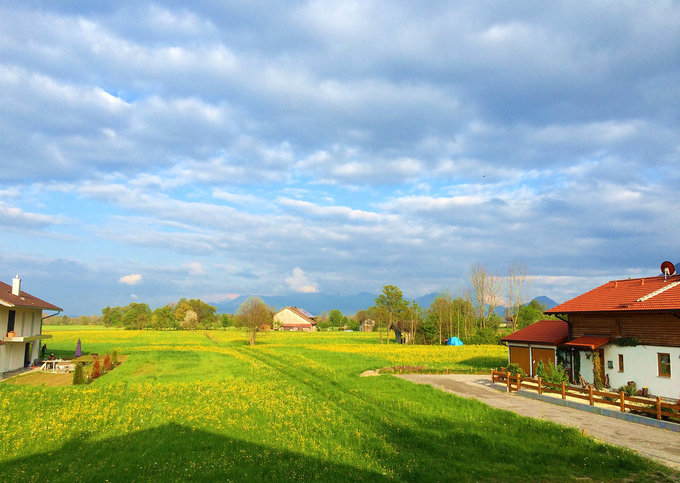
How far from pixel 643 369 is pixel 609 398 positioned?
3.71 metres

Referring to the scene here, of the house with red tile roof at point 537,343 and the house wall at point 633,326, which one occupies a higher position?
the house wall at point 633,326

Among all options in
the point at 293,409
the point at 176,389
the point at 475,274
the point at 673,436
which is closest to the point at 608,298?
the point at 673,436

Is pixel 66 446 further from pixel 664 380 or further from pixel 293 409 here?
pixel 664 380

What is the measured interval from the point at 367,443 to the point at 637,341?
19.6 m

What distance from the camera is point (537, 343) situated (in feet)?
109

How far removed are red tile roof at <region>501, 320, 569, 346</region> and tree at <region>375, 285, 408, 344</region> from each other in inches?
2026

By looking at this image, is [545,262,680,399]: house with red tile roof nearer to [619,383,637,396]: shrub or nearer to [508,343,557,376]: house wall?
[619,383,637,396]: shrub

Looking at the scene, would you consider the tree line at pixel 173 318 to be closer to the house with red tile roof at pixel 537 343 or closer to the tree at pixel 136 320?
the tree at pixel 136 320

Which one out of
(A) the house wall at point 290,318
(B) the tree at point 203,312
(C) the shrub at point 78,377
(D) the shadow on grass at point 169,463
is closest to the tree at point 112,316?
(B) the tree at point 203,312

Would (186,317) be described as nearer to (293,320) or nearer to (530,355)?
(293,320)

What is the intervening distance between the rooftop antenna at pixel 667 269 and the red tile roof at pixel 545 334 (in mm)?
7752

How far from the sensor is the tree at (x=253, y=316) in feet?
226

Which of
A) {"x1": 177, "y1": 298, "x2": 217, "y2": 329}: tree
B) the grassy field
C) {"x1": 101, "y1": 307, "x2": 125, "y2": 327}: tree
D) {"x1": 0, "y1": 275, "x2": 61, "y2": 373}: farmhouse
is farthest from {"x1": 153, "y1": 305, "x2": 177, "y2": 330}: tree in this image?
the grassy field

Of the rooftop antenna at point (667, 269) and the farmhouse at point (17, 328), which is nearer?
the rooftop antenna at point (667, 269)
